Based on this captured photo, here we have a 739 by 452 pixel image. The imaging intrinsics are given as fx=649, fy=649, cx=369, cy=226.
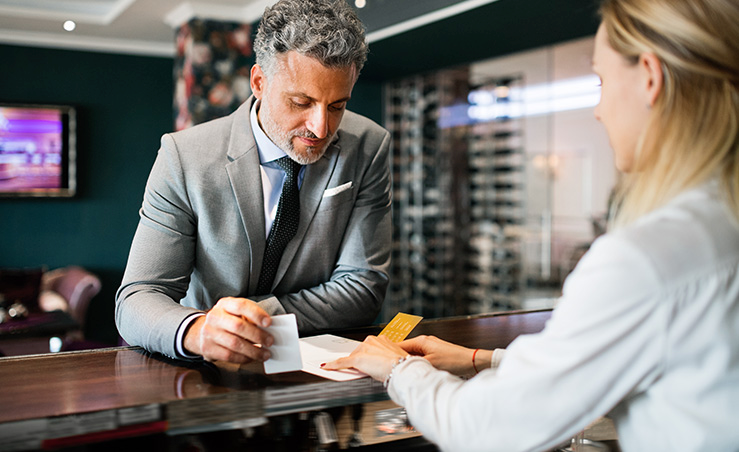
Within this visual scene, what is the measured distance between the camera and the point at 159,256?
1.54m

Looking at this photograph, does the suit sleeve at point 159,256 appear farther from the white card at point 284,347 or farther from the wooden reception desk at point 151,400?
the white card at point 284,347

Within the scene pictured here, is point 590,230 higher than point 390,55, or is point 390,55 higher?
point 390,55

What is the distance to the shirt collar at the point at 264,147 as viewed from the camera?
1.72 meters

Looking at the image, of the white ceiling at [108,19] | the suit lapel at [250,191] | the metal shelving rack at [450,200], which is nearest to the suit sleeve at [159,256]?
the suit lapel at [250,191]

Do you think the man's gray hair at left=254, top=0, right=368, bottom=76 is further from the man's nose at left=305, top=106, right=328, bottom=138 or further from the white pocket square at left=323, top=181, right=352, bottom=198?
the white pocket square at left=323, top=181, right=352, bottom=198

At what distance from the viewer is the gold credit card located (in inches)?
55.4

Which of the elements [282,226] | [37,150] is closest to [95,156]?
[37,150]

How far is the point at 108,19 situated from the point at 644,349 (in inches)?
237

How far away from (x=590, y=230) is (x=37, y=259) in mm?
5594

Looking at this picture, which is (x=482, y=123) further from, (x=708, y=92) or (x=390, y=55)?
(x=708, y=92)

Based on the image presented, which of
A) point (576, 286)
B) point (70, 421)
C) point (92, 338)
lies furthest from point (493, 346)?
point (92, 338)

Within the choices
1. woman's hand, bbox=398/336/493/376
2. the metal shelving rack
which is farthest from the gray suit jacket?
the metal shelving rack

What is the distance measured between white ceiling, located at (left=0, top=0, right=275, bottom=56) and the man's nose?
3.80 m

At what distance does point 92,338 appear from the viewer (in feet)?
21.1
